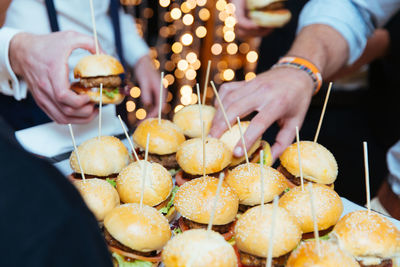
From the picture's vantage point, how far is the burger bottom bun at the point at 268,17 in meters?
3.00

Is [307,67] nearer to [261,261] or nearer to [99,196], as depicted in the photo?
[261,261]

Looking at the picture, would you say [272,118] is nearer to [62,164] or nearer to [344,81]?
[62,164]

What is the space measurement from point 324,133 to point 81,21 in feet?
9.07

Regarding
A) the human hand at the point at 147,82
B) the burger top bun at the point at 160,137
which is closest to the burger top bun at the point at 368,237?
the burger top bun at the point at 160,137

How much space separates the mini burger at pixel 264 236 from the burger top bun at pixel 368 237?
21 cm

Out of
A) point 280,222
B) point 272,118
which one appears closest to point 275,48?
A: point 272,118

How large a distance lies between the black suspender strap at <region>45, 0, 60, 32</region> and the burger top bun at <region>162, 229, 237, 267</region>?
2.06m

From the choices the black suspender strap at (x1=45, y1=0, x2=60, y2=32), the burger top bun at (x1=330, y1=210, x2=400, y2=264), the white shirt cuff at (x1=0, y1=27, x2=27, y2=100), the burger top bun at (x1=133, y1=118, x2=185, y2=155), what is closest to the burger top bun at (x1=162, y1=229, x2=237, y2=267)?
the burger top bun at (x1=330, y1=210, x2=400, y2=264)

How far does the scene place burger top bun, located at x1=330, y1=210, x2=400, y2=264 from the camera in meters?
1.57

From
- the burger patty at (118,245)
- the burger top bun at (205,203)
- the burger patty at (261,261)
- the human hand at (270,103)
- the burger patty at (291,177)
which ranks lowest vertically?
the burger patty at (291,177)

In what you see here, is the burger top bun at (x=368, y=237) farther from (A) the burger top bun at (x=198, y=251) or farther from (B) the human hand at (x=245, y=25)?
(B) the human hand at (x=245, y=25)

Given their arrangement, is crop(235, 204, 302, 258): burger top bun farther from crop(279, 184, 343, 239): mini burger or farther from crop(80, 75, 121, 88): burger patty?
crop(80, 75, 121, 88): burger patty

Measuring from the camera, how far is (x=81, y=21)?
292 centimetres

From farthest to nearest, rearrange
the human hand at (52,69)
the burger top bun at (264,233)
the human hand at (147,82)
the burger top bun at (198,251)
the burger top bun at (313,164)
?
the human hand at (147,82)
the human hand at (52,69)
the burger top bun at (313,164)
the burger top bun at (264,233)
the burger top bun at (198,251)
